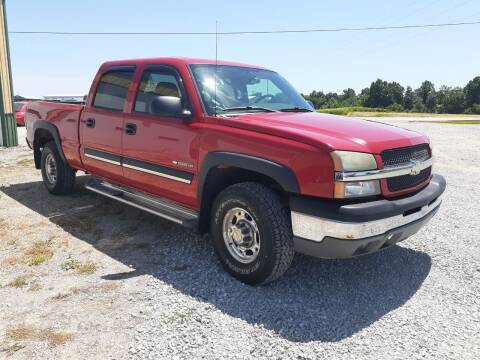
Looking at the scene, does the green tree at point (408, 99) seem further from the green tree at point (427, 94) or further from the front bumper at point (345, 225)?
the front bumper at point (345, 225)

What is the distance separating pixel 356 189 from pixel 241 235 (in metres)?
1.08

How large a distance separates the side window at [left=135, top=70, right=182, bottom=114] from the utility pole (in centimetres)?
912

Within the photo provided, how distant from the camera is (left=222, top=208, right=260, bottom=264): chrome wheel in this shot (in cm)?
348

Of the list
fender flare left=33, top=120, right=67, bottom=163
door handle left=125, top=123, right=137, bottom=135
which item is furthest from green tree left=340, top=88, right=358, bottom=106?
door handle left=125, top=123, right=137, bottom=135

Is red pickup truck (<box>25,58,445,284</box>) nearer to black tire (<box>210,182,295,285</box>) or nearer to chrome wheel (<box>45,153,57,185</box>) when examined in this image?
black tire (<box>210,182,295,285</box>)

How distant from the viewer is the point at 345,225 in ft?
9.59

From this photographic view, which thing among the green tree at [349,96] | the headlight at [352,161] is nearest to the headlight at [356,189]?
the headlight at [352,161]

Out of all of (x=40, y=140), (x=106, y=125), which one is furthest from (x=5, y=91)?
(x=106, y=125)

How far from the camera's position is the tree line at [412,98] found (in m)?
87.6

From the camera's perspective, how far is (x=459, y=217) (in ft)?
18.1

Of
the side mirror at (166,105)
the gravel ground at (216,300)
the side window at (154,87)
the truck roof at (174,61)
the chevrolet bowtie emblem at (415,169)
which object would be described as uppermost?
the truck roof at (174,61)

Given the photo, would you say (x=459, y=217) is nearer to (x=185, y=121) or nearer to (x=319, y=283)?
(x=319, y=283)

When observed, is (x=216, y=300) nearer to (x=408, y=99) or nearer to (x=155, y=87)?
(x=155, y=87)

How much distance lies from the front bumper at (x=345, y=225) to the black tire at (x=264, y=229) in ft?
0.42
